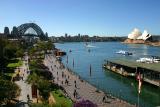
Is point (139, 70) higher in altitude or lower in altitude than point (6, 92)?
lower

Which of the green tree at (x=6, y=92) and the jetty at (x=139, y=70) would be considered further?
the jetty at (x=139, y=70)

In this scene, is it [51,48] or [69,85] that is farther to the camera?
[51,48]

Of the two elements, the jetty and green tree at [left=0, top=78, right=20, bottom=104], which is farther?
the jetty

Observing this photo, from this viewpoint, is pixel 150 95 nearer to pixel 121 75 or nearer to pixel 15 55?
pixel 121 75

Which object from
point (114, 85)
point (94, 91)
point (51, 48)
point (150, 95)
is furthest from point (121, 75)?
point (51, 48)

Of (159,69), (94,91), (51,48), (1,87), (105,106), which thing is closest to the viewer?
(1,87)

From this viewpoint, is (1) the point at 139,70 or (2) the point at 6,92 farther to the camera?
(1) the point at 139,70

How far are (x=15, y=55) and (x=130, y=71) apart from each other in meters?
54.9

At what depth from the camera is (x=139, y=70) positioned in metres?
75.2

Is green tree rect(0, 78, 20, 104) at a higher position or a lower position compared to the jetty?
higher

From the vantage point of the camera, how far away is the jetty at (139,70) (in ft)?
214

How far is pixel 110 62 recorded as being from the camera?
3750 inches

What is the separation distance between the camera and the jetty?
214 feet

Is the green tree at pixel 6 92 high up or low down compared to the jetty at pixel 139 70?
up
